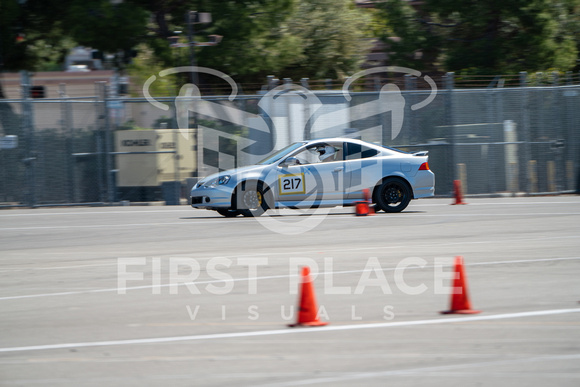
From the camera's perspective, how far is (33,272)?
9.75 m

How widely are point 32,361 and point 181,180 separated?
14.1 meters

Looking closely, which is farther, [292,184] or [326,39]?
[326,39]

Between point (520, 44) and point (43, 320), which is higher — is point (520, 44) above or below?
above

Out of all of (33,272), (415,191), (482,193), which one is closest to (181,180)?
(415,191)

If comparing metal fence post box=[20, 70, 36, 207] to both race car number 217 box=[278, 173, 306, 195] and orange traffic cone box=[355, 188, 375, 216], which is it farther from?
orange traffic cone box=[355, 188, 375, 216]

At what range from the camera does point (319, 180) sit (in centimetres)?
1516

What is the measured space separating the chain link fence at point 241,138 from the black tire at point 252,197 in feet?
15.1

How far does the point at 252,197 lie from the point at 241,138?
17.1 feet

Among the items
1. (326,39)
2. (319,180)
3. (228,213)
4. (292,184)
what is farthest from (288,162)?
(326,39)

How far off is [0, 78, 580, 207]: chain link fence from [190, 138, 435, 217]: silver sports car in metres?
4.36

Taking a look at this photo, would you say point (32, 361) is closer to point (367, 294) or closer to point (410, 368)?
point (410, 368)

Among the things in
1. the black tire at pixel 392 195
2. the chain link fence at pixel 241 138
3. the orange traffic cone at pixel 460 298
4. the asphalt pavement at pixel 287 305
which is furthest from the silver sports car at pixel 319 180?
the orange traffic cone at pixel 460 298

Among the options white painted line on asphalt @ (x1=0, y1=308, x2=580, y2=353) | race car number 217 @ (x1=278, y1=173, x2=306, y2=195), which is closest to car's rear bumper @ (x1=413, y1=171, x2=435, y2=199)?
race car number 217 @ (x1=278, y1=173, x2=306, y2=195)

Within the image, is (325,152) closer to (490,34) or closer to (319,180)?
(319,180)
